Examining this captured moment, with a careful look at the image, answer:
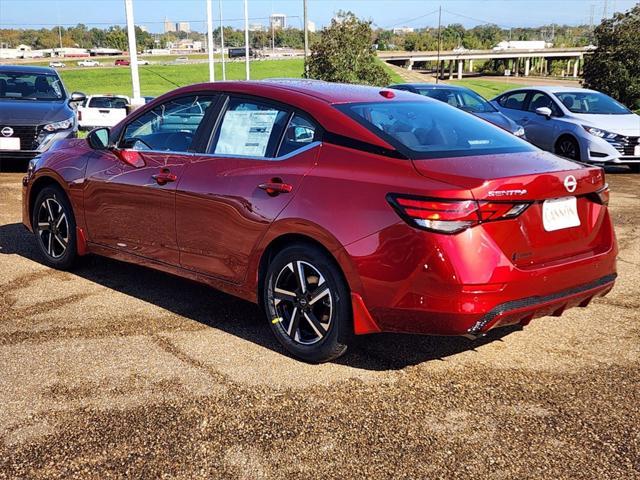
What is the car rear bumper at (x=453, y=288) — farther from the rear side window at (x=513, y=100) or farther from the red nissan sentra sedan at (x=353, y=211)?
the rear side window at (x=513, y=100)

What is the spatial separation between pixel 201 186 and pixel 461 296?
193 cm

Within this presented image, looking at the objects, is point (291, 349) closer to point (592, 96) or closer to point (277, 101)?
point (277, 101)

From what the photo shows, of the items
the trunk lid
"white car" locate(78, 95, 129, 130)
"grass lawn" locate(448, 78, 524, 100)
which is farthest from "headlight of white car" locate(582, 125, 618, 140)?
"grass lawn" locate(448, 78, 524, 100)

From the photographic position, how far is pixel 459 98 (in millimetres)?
14859

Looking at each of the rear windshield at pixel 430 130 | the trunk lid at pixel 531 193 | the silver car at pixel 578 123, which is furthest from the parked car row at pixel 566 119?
the trunk lid at pixel 531 193

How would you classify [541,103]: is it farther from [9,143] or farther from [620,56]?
[9,143]

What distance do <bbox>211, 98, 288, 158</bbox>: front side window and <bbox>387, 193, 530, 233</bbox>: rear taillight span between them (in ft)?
3.75

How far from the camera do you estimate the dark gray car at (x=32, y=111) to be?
1178cm

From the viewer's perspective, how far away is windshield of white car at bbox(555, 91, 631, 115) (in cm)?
1380

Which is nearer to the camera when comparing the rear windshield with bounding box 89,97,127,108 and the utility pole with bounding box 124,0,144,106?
the utility pole with bounding box 124,0,144,106

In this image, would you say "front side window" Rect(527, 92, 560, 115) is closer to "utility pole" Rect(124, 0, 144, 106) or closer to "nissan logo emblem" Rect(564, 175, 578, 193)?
"utility pole" Rect(124, 0, 144, 106)

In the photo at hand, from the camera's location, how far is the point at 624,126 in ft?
42.4

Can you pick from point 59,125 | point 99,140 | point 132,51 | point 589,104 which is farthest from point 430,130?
point 132,51

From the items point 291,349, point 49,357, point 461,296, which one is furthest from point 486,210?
point 49,357
